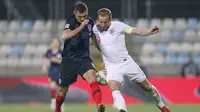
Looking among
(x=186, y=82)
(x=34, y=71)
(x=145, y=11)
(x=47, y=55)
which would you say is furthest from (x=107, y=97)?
(x=145, y=11)

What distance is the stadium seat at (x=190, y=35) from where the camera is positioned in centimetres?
2967

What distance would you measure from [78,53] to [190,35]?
60.2 ft

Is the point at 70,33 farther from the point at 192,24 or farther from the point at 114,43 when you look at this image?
the point at 192,24

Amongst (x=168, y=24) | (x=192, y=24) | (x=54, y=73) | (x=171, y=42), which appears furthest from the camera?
(x=168, y=24)

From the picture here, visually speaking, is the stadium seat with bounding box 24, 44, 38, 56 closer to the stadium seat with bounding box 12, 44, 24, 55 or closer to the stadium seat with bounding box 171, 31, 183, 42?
the stadium seat with bounding box 12, 44, 24, 55

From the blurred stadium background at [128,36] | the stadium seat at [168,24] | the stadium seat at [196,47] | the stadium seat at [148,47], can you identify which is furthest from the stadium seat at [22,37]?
the stadium seat at [196,47]

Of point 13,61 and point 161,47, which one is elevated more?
point 161,47

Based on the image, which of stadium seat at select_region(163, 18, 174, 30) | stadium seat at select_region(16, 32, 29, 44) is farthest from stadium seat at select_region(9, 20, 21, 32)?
stadium seat at select_region(163, 18, 174, 30)

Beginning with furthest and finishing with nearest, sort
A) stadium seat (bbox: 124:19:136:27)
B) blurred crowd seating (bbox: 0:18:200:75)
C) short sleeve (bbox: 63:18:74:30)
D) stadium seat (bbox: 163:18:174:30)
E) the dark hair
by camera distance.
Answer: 1. stadium seat (bbox: 163:18:174:30)
2. stadium seat (bbox: 124:19:136:27)
3. blurred crowd seating (bbox: 0:18:200:75)
4. short sleeve (bbox: 63:18:74:30)
5. the dark hair

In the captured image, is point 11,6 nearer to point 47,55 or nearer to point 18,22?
point 18,22

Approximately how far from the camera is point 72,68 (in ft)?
40.0

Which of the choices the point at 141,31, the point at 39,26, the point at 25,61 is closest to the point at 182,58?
the point at 25,61

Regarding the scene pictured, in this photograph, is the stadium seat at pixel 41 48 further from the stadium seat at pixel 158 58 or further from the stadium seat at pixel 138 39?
the stadium seat at pixel 158 58

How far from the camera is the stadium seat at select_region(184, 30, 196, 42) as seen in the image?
2967 centimetres
